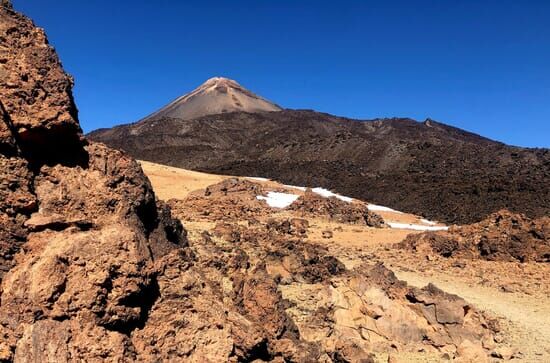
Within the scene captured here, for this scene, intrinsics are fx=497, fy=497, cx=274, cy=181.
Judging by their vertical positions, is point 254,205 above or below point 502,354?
above

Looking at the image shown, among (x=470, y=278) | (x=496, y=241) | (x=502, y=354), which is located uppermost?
(x=496, y=241)

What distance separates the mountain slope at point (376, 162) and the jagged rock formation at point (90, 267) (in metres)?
28.4

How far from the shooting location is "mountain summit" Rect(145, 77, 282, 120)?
130625 mm

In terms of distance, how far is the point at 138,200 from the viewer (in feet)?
17.6

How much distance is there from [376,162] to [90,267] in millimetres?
52615

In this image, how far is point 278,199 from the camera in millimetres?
26359

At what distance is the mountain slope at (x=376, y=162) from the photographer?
34312 millimetres

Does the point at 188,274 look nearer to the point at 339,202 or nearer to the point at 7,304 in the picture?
the point at 7,304

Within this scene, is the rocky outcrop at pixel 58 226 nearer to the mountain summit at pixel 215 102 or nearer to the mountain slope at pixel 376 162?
the mountain slope at pixel 376 162

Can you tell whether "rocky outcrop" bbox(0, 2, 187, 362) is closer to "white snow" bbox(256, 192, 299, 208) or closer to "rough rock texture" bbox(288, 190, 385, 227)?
"rough rock texture" bbox(288, 190, 385, 227)

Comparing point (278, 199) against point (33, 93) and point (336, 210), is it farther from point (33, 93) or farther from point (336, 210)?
point (33, 93)

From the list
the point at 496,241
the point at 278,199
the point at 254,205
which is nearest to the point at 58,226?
the point at 496,241

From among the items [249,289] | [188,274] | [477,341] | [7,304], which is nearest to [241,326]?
[188,274]

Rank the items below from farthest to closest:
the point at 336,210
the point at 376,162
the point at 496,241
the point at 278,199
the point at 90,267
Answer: the point at 376,162
the point at 278,199
the point at 336,210
the point at 496,241
the point at 90,267
